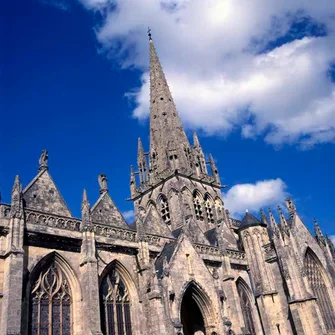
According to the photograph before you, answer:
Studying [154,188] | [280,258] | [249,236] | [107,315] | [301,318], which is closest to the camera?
[107,315]

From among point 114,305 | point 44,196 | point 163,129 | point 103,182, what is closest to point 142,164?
point 163,129

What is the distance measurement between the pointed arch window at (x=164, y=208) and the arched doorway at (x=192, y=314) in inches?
414

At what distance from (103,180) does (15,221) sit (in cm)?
775

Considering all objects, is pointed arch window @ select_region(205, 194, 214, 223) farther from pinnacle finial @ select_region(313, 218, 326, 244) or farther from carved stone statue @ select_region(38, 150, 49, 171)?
carved stone statue @ select_region(38, 150, 49, 171)

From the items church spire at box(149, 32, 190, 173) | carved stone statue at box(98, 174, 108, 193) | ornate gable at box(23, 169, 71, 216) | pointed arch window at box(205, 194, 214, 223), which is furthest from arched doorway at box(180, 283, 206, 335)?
church spire at box(149, 32, 190, 173)

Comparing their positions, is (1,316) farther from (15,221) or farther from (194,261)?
(194,261)

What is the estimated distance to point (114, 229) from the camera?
17109 mm

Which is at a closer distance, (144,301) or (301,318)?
(144,301)

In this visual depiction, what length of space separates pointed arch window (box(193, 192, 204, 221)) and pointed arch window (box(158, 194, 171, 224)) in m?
2.13

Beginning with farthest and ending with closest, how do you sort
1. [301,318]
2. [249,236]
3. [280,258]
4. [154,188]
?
[154,188] < [249,236] < [280,258] < [301,318]

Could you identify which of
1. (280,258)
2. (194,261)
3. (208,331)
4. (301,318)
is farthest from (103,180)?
(301,318)

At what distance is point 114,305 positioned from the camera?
1580 cm

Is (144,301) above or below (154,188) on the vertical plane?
below

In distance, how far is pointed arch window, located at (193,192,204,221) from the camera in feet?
96.9
